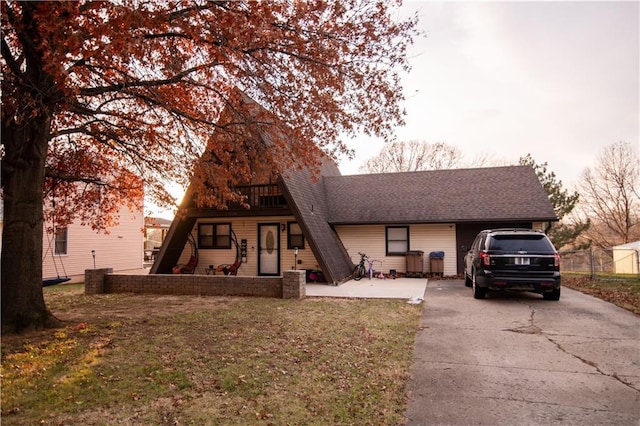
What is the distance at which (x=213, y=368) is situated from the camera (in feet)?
17.1

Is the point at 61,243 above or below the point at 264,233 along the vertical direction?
below

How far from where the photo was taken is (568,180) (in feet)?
123

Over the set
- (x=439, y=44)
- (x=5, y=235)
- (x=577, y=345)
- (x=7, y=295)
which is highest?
(x=439, y=44)

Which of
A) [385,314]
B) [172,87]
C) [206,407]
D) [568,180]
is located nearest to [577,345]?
[385,314]

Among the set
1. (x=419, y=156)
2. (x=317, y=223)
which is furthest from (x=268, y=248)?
(x=419, y=156)

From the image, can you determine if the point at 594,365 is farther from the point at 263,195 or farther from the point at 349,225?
the point at 349,225

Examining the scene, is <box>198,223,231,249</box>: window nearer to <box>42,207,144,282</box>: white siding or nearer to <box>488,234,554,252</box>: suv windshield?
<box>42,207,144,282</box>: white siding

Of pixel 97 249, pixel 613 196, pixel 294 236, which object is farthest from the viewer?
pixel 613 196

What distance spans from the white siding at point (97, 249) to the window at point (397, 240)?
10.9m

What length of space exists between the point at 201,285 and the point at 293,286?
3171mm

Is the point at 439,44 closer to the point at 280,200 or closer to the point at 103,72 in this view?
the point at 103,72

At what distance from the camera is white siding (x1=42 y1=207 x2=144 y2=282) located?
16.7 meters

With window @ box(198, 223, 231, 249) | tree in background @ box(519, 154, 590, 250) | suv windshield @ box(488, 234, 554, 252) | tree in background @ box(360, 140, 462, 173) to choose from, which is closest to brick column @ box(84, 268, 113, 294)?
window @ box(198, 223, 231, 249)

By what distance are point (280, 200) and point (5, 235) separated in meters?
9.65
